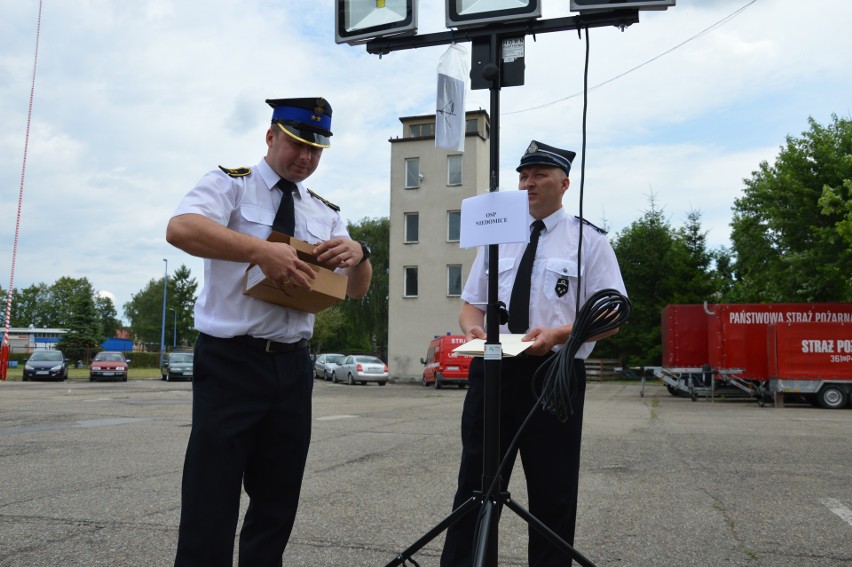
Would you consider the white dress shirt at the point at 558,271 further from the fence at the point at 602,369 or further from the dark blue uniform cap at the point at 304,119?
the fence at the point at 602,369

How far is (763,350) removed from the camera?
820 inches

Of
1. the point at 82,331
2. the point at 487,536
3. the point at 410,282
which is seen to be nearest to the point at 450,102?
the point at 487,536

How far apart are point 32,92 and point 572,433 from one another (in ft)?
107

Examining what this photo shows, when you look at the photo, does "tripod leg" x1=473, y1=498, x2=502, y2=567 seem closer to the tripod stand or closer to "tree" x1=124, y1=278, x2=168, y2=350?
the tripod stand

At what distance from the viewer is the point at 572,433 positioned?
9.99ft

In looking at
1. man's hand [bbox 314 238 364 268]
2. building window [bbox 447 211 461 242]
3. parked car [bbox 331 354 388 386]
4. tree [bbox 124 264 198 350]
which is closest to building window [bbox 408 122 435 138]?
building window [bbox 447 211 461 242]

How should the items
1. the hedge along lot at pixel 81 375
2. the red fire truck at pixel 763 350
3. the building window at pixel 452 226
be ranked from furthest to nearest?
the building window at pixel 452 226, the hedge along lot at pixel 81 375, the red fire truck at pixel 763 350

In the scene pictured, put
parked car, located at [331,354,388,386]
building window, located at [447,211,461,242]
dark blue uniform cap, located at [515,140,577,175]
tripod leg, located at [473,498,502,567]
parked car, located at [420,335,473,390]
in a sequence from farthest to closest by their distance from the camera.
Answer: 1. building window, located at [447,211,461,242]
2. parked car, located at [331,354,388,386]
3. parked car, located at [420,335,473,390]
4. dark blue uniform cap, located at [515,140,577,175]
5. tripod leg, located at [473,498,502,567]

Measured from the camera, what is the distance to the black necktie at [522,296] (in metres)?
3.22

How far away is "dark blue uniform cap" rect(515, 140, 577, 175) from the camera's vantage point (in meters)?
3.27

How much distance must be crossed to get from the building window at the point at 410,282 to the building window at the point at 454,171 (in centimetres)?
517

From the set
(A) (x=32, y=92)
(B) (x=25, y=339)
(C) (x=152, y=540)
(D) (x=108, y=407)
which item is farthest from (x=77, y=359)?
(C) (x=152, y=540)

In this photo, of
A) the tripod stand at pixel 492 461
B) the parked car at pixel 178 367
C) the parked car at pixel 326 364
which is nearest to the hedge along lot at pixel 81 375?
the parked car at pixel 178 367

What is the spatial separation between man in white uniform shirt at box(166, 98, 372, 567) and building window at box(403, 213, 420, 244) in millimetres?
38141
